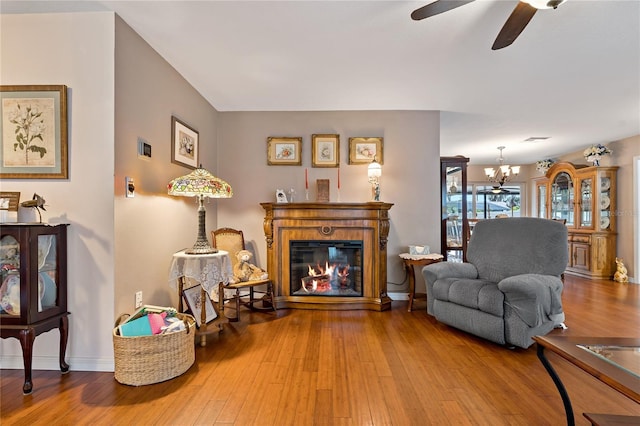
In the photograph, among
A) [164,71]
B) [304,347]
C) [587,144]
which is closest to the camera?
[304,347]

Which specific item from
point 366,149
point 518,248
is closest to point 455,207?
point 518,248

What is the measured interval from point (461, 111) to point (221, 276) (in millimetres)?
3540

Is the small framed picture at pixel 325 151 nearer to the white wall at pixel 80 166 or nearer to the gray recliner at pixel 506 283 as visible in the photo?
the gray recliner at pixel 506 283

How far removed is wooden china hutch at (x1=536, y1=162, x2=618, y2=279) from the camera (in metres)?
5.38

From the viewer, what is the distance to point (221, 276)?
8.48 ft

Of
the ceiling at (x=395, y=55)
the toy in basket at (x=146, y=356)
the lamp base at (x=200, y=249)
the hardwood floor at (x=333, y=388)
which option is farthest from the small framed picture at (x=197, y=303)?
the ceiling at (x=395, y=55)

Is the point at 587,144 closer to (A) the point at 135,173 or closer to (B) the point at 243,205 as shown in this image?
(B) the point at 243,205

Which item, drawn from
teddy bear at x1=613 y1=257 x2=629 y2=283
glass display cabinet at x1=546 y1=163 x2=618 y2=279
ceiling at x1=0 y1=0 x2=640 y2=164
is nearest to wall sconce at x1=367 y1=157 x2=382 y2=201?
ceiling at x1=0 y1=0 x2=640 y2=164

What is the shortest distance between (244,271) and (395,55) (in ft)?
8.42

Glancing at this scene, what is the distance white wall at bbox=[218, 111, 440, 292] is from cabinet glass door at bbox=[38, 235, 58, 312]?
81.4 inches

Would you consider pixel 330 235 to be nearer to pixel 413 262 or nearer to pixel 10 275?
pixel 413 262

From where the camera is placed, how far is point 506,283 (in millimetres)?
2490

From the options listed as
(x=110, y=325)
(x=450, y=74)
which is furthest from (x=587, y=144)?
(x=110, y=325)

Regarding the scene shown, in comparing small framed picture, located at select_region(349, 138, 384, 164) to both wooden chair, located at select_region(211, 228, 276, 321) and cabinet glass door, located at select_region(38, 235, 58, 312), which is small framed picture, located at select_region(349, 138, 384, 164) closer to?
wooden chair, located at select_region(211, 228, 276, 321)
